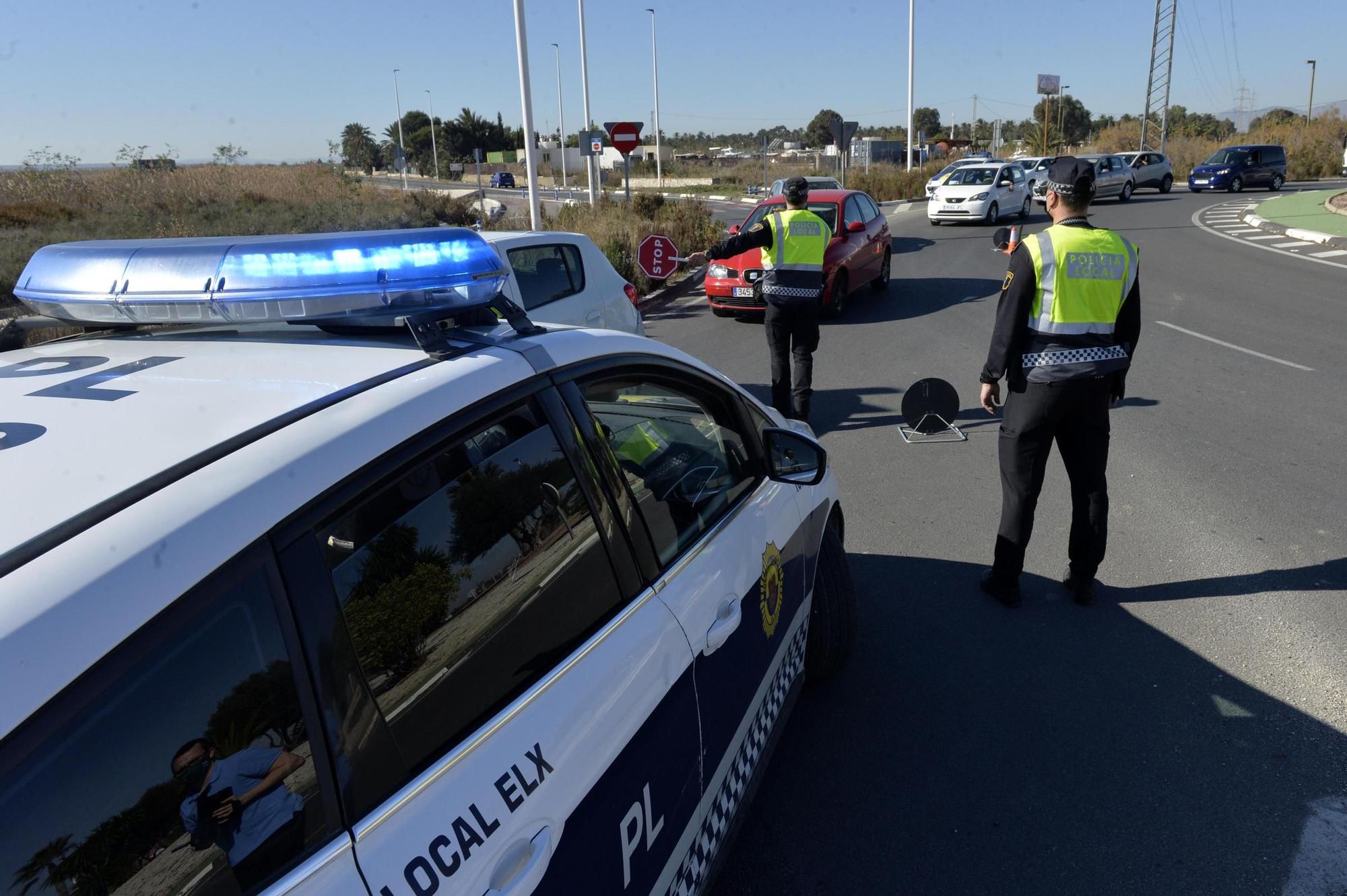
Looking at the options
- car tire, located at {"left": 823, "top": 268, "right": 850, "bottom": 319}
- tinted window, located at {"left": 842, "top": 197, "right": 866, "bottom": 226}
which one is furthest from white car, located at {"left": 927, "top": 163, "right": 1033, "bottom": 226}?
car tire, located at {"left": 823, "top": 268, "right": 850, "bottom": 319}

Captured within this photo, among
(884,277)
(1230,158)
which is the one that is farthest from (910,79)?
(884,277)

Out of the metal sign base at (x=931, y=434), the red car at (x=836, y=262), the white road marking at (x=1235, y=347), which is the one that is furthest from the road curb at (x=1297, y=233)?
the metal sign base at (x=931, y=434)

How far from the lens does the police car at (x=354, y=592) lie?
1.14m

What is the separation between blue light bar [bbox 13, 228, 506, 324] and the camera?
76.1 inches

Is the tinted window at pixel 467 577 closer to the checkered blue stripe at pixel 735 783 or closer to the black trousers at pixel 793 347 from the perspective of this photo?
the checkered blue stripe at pixel 735 783

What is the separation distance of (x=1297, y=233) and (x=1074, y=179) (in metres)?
20.7

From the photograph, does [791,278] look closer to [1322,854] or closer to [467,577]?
[1322,854]

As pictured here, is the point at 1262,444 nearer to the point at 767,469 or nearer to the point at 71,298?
the point at 767,469

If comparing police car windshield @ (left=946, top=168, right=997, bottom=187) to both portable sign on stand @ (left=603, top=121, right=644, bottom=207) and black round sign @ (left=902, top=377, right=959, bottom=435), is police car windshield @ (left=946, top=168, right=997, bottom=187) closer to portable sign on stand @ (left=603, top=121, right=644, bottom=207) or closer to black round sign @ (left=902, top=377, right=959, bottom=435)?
portable sign on stand @ (left=603, top=121, right=644, bottom=207)

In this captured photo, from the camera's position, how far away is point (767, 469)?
9.72 feet

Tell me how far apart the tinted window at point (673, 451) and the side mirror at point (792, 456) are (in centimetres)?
9

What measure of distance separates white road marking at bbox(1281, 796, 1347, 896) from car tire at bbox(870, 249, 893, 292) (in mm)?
11777

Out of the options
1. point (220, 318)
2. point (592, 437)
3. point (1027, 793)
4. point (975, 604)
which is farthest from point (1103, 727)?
point (220, 318)

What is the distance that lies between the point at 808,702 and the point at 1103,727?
110 centimetres
